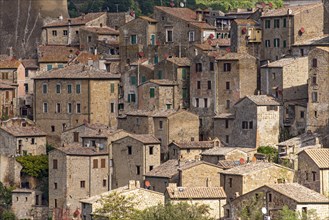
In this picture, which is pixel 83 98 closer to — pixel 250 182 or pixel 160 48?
pixel 160 48

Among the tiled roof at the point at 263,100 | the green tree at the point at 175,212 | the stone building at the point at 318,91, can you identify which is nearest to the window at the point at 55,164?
the tiled roof at the point at 263,100

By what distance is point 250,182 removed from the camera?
272 ft

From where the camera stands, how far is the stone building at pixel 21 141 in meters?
96.0

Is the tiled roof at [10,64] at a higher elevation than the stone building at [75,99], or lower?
higher

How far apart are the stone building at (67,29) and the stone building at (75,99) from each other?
10201 millimetres

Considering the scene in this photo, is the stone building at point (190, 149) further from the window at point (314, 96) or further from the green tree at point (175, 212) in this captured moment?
the green tree at point (175, 212)

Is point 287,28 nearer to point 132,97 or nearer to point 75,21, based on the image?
point 132,97

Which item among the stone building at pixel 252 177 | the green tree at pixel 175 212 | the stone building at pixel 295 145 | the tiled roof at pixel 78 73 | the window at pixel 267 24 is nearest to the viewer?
the green tree at pixel 175 212

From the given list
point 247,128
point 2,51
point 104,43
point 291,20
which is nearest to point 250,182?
point 247,128

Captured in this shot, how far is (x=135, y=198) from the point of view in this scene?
275 feet

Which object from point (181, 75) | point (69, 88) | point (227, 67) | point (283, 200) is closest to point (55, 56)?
point (69, 88)

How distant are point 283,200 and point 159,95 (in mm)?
19275

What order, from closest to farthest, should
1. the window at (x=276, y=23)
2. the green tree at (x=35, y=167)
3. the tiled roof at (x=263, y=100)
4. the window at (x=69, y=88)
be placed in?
1. the tiled roof at (x=263, y=100)
2. the green tree at (x=35, y=167)
3. the window at (x=276, y=23)
4. the window at (x=69, y=88)

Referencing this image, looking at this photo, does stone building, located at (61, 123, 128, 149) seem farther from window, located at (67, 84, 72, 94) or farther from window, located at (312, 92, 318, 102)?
window, located at (312, 92, 318, 102)
